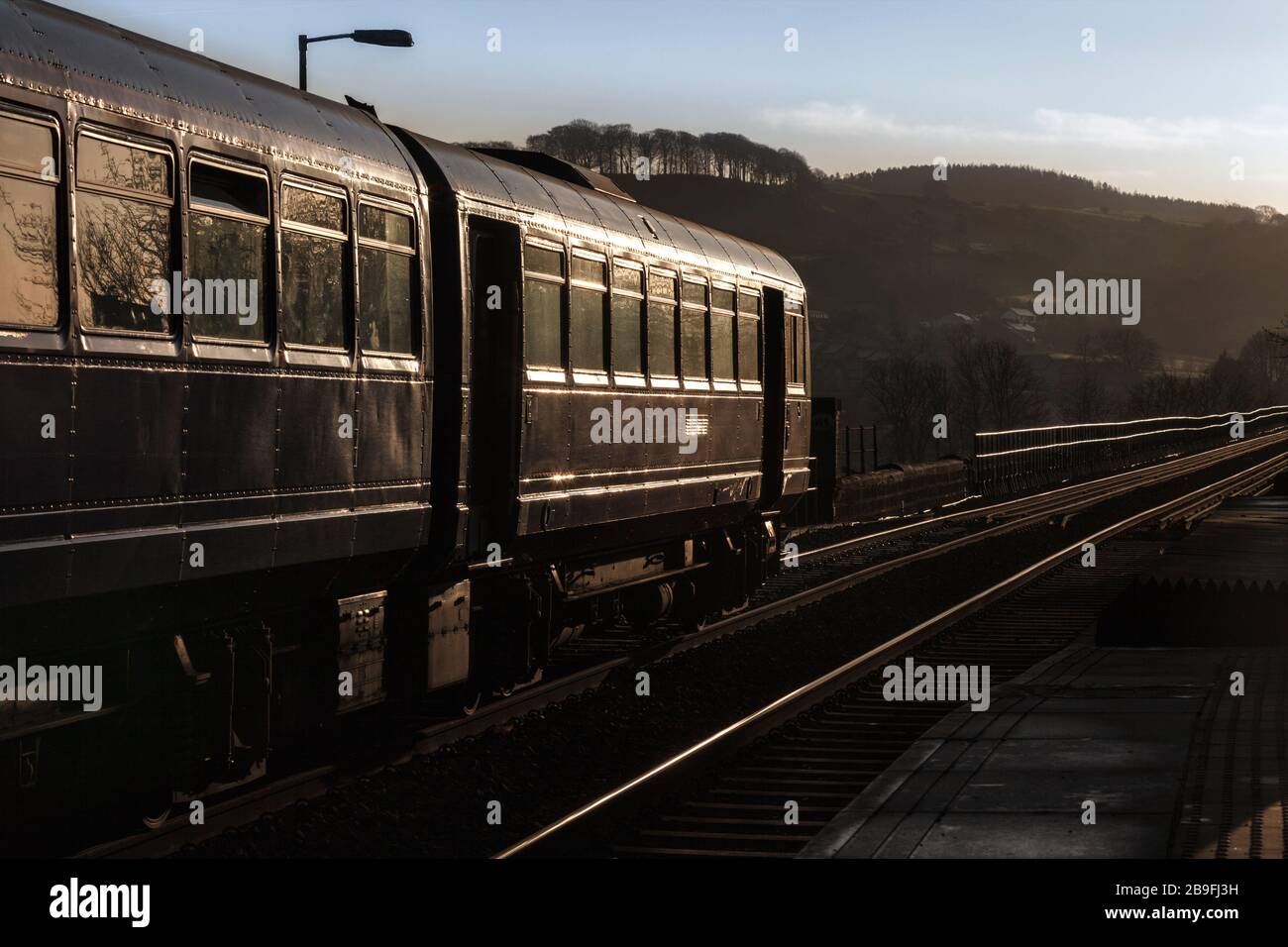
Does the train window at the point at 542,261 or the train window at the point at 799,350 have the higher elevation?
the train window at the point at 542,261

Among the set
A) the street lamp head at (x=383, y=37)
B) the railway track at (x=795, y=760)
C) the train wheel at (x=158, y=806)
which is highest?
the street lamp head at (x=383, y=37)

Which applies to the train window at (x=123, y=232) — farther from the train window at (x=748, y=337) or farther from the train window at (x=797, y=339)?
the train window at (x=797, y=339)

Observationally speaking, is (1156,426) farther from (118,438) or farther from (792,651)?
(118,438)

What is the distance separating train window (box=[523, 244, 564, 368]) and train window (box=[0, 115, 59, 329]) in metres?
4.69

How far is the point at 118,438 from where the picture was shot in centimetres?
687

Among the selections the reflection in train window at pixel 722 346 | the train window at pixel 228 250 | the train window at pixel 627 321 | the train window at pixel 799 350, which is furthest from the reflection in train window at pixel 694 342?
the train window at pixel 228 250

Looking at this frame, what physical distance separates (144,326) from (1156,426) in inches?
2449

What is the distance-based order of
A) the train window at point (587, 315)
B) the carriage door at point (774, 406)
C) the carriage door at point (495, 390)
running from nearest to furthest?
1. the carriage door at point (495, 390)
2. the train window at point (587, 315)
3. the carriage door at point (774, 406)

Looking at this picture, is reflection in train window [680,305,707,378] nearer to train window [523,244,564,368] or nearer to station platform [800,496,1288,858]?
train window [523,244,564,368]

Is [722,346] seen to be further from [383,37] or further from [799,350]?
[383,37]

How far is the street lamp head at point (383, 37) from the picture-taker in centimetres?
2047

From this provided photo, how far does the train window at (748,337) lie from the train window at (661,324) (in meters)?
2.03

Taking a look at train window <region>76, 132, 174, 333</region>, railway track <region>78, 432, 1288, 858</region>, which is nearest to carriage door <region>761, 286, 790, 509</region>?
railway track <region>78, 432, 1288, 858</region>
